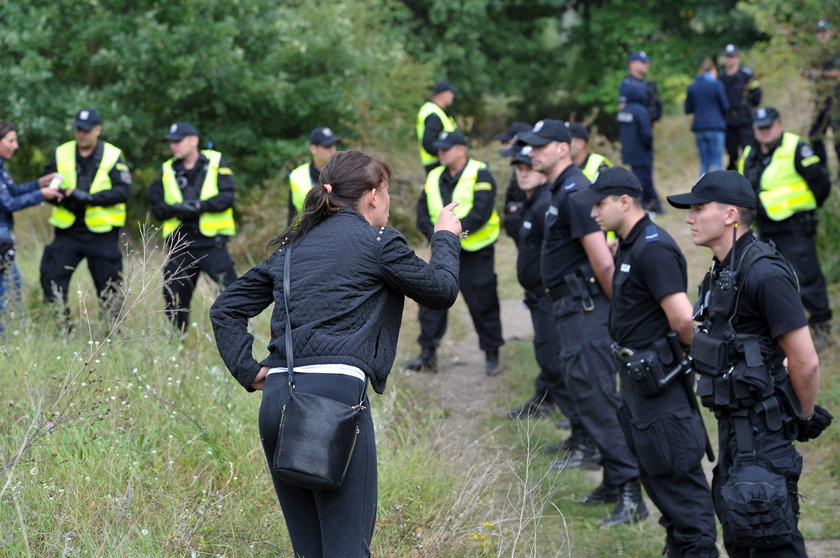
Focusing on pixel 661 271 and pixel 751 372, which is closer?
pixel 751 372

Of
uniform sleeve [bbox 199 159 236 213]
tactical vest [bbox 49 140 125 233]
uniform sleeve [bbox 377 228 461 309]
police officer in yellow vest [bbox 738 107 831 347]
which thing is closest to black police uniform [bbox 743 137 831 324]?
police officer in yellow vest [bbox 738 107 831 347]

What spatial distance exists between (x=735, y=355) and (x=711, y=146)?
34.4 ft

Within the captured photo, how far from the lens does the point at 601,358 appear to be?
5.80m

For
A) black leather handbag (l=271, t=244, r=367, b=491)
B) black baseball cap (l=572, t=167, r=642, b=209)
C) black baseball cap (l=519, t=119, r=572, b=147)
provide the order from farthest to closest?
black baseball cap (l=519, t=119, r=572, b=147) → black baseball cap (l=572, t=167, r=642, b=209) → black leather handbag (l=271, t=244, r=367, b=491)

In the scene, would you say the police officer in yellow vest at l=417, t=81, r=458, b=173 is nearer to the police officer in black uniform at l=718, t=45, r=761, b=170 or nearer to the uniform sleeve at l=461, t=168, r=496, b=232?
the uniform sleeve at l=461, t=168, r=496, b=232

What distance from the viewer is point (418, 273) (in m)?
3.21

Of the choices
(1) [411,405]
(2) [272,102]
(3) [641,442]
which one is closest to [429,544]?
(3) [641,442]

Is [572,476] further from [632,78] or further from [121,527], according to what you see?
[632,78]

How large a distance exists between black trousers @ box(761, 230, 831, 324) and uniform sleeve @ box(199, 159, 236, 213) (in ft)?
14.4

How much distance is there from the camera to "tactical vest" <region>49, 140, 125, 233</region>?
26.1ft

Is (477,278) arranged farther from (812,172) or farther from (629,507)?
(629,507)

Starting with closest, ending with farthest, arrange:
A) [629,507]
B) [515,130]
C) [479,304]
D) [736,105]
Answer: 1. [629,507]
2. [479,304]
3. [515,130]
4. [736,105]

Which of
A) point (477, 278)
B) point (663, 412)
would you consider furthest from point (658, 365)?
point (477, 278)

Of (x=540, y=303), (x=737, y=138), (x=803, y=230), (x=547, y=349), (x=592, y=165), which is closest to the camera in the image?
(x=547, y=349)
